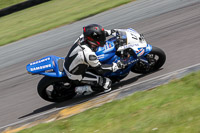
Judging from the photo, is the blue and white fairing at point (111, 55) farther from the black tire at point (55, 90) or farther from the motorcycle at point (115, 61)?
the black tire at point (55, 90)

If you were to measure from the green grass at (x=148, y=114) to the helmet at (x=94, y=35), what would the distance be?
1432mm

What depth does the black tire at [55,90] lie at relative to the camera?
282 inches

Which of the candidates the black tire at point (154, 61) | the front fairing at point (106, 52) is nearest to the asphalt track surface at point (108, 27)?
the black tire at point (154, 61)

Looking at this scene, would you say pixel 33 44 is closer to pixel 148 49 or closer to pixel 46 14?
pixel 46 14

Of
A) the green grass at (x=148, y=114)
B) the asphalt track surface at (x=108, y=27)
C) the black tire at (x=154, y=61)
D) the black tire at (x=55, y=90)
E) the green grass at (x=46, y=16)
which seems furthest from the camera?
the green grass at (x=46, y=16)

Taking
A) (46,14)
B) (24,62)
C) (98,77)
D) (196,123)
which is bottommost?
(196,123)

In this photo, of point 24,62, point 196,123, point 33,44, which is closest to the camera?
point 196,123

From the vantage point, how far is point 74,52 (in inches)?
274

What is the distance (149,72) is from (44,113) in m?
2.77

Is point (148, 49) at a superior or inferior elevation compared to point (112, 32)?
inferior

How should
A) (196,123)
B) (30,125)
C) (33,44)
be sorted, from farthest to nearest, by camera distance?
1. (33,44)
2. (30,125)
3. (196,123)

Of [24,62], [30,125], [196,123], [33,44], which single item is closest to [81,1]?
[33,44]

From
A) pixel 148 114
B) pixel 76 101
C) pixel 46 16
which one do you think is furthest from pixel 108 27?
pixel 148 114

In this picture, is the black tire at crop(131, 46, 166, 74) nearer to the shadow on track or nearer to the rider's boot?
the shadow on track
